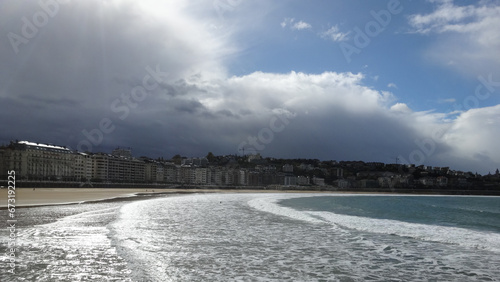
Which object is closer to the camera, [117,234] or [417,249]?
[417,249]

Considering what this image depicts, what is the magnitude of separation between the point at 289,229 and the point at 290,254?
19.2ft

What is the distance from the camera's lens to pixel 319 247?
12031mm

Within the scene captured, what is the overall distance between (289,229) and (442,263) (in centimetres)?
727

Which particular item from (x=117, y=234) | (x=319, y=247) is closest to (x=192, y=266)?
(x=319, y=247)

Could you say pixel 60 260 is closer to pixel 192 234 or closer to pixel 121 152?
pixel 192 234

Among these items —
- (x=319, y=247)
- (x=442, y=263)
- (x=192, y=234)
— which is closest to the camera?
(x=442, y=263)

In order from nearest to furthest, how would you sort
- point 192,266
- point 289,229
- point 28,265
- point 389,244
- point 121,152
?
point 28,265
point 192,266
point 389,244
point 289,229
point 121,152

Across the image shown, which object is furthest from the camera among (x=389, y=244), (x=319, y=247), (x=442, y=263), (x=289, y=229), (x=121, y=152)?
(x=121, y=152)

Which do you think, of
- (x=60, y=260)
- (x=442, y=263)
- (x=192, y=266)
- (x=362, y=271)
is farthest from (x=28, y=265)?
(x=442, y=263)

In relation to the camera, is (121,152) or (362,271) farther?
(121,152)

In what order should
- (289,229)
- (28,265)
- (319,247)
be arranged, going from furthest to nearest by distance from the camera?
(289,229)
(319,247)
(28,265)

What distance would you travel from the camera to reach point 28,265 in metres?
8.33

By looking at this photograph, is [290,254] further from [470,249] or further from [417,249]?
[470,249]

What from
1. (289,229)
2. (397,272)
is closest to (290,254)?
(397,272)
